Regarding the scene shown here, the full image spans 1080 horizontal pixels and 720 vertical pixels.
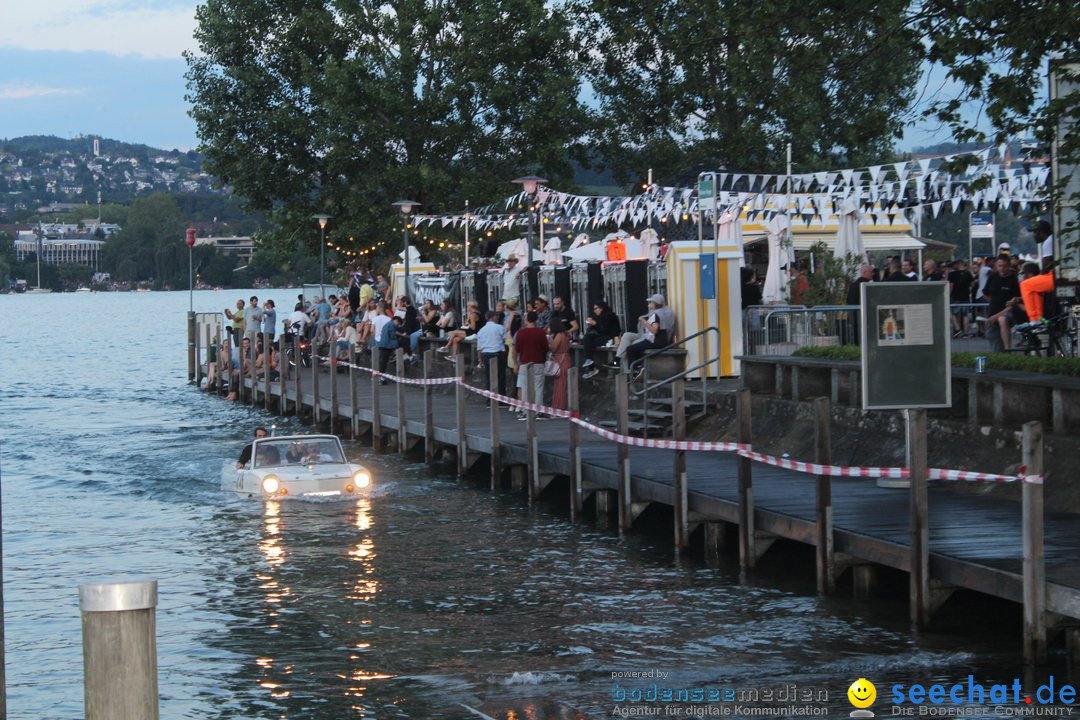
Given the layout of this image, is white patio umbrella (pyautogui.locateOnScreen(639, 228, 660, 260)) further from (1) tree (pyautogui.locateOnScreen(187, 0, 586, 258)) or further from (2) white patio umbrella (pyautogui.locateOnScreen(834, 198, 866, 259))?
(1) tree (pyautogui.locateOnScreen(187, 0, 586, 258))

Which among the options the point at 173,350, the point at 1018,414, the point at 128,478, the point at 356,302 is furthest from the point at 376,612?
the point at 173,350

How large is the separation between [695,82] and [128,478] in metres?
29.0

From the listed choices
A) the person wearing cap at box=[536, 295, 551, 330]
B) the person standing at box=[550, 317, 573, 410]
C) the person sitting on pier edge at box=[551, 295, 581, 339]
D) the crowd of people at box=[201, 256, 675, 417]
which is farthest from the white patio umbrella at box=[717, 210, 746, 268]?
the person standing at box=[550, 317, 573, 410]

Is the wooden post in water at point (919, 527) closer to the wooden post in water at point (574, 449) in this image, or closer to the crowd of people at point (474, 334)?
the wooden post in water at point (574, 449)

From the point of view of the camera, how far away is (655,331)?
25453 millimetres

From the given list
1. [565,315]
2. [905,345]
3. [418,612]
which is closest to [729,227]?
[565,315]

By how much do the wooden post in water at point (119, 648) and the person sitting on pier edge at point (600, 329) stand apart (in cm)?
2151

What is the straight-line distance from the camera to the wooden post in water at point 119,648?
608cm

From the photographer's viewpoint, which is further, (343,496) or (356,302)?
(356,302)

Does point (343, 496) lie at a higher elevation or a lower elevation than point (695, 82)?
lower

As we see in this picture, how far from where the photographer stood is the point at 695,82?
178 feet

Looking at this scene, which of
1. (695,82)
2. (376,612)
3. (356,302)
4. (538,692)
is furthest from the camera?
(695,82)

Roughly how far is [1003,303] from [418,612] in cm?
1175

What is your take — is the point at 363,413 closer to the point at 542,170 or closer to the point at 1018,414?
the point at 1018,414
